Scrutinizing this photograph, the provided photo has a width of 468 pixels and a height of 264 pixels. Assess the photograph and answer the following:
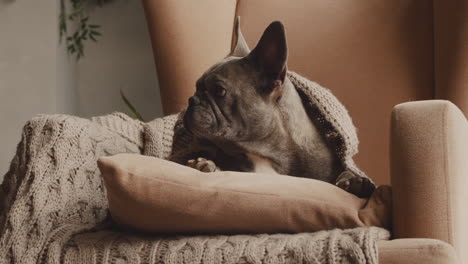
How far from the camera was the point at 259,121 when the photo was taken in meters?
1.21

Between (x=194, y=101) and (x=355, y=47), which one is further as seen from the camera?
(x=355, y=47)

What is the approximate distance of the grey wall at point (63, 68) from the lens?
228cm

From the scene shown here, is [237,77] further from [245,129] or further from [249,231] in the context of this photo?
[249,231]

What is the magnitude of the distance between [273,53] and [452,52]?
22.7 inches

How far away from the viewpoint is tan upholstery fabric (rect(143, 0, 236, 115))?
1.70m

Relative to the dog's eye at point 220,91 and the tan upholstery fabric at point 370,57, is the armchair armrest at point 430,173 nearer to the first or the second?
the dog's eye at point 220,91

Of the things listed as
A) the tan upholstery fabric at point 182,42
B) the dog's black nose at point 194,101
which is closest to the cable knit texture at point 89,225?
the dog's black nose at point 194,101

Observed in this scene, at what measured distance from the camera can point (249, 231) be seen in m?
0.92

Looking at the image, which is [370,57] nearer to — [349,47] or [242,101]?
[349,47]

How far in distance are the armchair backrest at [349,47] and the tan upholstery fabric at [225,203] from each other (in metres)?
0.69

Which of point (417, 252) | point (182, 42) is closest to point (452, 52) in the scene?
point (182, 42)

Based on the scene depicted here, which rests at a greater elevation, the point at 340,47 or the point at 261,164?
the point at 340,47

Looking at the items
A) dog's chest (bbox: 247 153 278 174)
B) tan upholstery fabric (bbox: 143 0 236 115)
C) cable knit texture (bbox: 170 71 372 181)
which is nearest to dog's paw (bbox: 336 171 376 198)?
cable knit texture (bbox: 170 71 372 181)

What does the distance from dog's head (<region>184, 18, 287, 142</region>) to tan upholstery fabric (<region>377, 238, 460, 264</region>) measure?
0.45 metres
